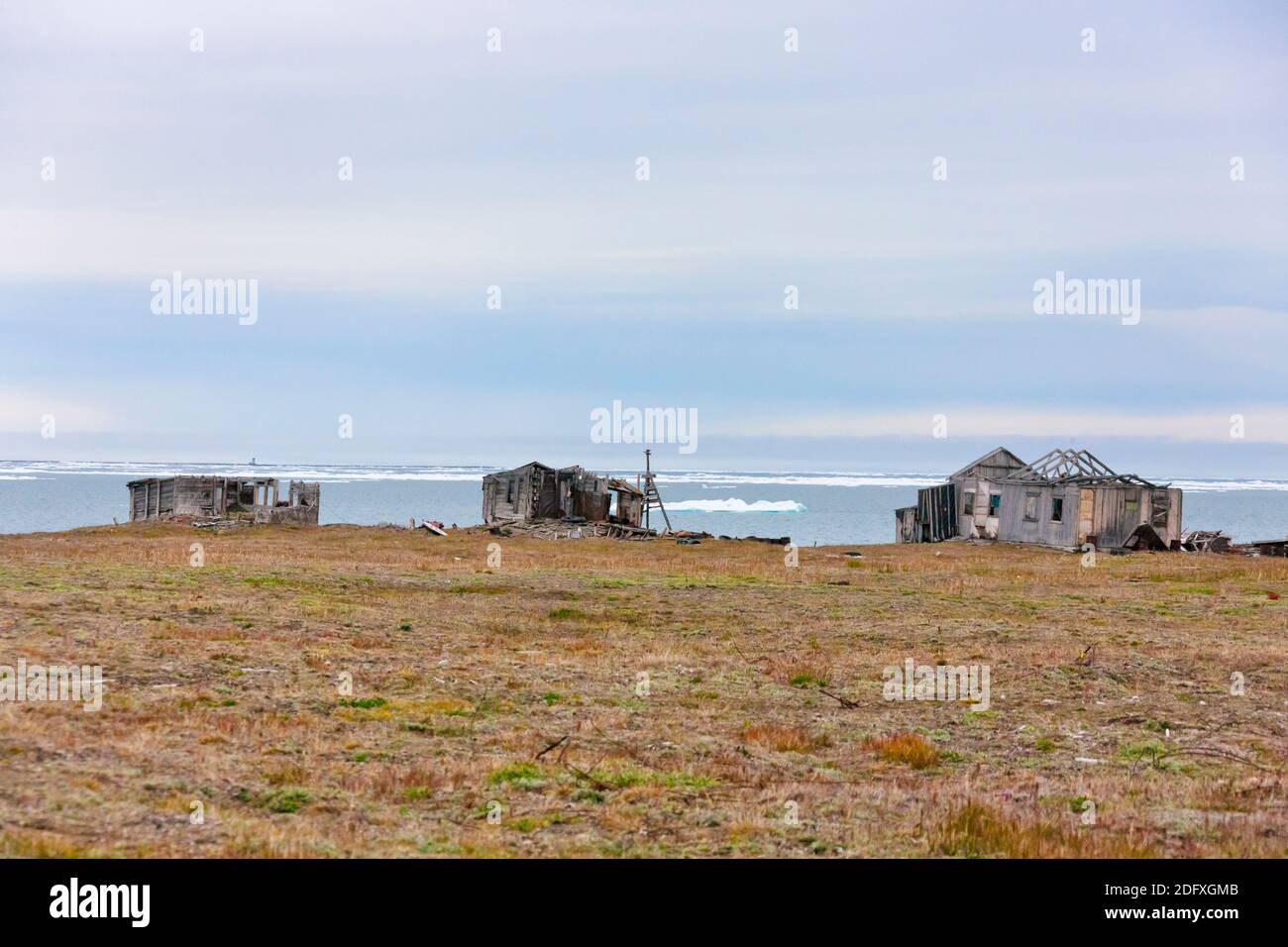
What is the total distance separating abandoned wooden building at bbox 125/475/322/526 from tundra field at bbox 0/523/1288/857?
3894 centimetres

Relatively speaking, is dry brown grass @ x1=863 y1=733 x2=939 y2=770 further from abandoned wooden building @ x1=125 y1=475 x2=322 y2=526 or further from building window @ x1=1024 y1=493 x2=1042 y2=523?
→ abandoned wooden building @ x1=125 y1=475 x2=322 y2=526

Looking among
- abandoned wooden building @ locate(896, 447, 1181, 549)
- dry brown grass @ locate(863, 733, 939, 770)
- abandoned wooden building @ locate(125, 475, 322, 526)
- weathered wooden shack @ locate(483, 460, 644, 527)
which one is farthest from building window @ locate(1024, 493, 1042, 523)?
dry brown grass @ locate(863, 733, 939, 770)

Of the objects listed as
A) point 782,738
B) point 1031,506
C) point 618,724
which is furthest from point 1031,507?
point 618,724

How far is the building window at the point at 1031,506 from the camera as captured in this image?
6125 centimetres

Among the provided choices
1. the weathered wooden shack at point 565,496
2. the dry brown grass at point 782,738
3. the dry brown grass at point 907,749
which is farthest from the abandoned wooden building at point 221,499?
the dry brown grass at point 907,749

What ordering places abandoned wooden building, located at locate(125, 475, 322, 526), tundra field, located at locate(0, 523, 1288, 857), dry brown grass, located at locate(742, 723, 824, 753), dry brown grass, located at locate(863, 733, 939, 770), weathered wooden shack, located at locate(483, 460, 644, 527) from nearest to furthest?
tundra field, located at locate(0, 523, 1288, 857)
dry brown grass, located at locate(863, 733, 939, 770)
dry brown grass, located at locate(742, 723, 824, 753)
abandoned wooden building, located at locate(125, 475, 322, 526)
weathered wooden shack, located at locate(483, 460, 644, 527)

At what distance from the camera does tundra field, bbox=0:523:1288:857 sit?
10.9m

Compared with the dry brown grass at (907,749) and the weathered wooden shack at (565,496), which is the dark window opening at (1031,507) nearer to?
the weathered wooden shack at (565,496)

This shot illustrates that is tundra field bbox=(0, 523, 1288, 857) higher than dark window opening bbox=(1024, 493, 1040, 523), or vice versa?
dark window opening bbox=(1024, 493, 1040, 523)

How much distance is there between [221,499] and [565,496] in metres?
20.3

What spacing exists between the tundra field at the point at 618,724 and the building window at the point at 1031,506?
2909cm
